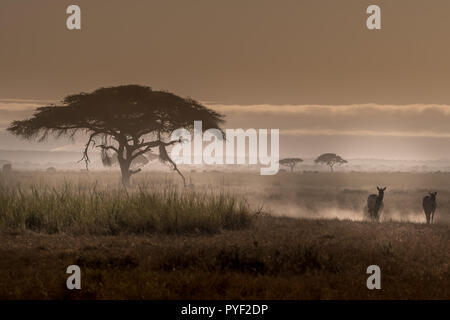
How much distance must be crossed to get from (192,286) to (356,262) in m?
4.12

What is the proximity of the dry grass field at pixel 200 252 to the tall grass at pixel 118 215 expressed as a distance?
0.03m

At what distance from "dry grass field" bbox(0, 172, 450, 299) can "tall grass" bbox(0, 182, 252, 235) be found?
0.03 meters

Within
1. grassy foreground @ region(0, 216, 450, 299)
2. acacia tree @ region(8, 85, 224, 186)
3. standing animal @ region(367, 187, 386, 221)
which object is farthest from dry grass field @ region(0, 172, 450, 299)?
acacia tree @ region(8, 85, 224, 186)

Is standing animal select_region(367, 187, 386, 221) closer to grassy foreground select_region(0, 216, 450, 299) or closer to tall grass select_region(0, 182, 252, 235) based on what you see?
grassy foreground select_region(0, 216, 450, 299)

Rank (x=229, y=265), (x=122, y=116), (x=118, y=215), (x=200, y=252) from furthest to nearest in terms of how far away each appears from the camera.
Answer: (x=122, y=116), (x=118, y=215), (x=200, y=252), (x=229, y=265)

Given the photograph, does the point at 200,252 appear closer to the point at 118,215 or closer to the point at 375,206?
the point at 118,215

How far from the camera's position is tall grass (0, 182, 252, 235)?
16.1 meters

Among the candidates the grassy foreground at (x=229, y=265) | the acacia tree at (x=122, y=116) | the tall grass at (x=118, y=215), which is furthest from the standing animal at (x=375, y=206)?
the acacia tree at (x=122, y=116)

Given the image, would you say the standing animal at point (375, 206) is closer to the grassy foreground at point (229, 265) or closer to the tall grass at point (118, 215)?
the grassy foreground at point (229, 265)

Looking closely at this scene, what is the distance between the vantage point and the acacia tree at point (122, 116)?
37031 mm

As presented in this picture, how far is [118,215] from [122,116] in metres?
21.3

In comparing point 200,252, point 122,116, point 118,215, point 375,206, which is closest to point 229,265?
point 200,252

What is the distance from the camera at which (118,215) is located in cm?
1683
